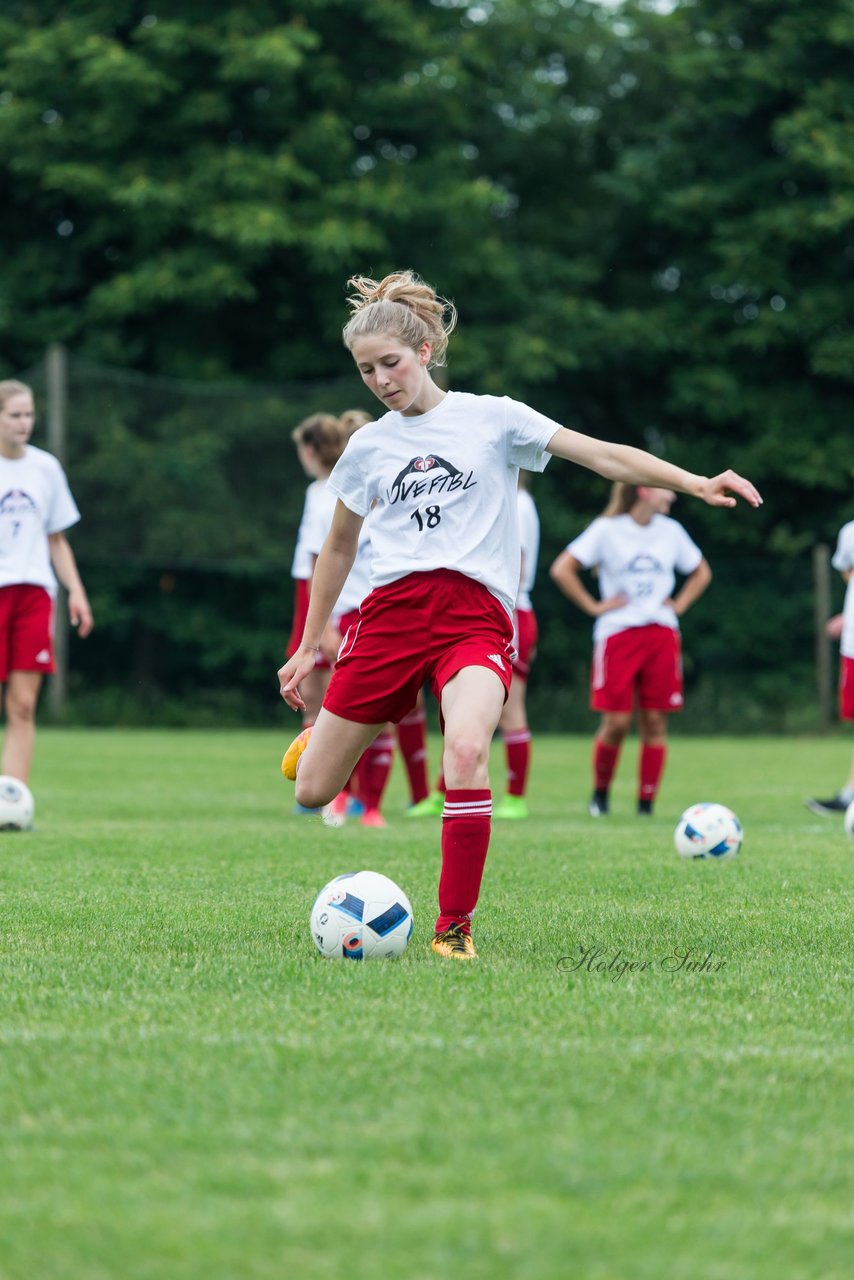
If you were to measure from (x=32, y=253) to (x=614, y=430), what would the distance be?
9924mm

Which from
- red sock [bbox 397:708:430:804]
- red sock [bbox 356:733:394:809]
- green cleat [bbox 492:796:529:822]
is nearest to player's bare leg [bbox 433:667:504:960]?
red sock [bbox 356:733:394:809]

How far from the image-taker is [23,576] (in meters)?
8.94

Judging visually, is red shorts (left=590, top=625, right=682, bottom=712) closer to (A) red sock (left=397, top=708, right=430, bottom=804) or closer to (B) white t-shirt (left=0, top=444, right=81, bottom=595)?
(A) red sock (left=397, top=708, right=430, bottom=804)

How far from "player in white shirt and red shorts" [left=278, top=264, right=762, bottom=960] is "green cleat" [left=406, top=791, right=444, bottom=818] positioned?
5187mm

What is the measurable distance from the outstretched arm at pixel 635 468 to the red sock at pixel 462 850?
3.19ft

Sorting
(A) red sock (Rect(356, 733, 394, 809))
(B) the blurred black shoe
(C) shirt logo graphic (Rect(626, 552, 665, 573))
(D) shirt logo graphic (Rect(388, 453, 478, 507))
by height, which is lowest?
(B) the blurred black shoe

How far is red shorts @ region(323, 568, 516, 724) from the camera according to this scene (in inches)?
197

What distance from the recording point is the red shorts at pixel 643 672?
1043cm

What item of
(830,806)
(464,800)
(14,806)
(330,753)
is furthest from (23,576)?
(830,806)

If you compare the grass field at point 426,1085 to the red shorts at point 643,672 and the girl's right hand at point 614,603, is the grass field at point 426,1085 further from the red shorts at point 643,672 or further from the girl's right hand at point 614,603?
the girl's right hand at point 614,603

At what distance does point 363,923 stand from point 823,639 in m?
20.3

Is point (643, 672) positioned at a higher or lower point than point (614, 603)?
lower

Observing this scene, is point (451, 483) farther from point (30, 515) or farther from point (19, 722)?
point (19, 722)

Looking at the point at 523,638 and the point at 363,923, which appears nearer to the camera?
the point at 363,923
